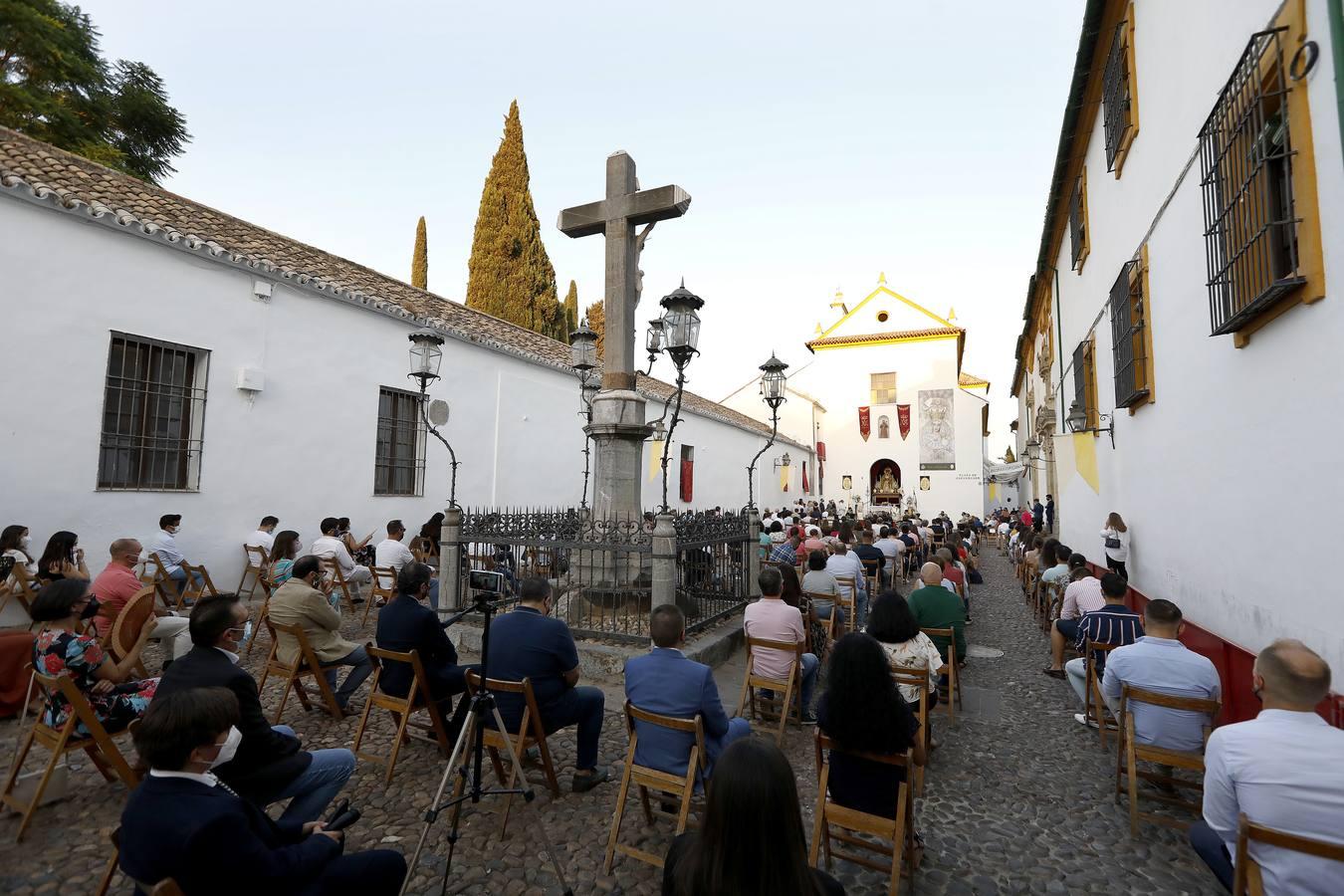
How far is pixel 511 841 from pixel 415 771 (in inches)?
43.6

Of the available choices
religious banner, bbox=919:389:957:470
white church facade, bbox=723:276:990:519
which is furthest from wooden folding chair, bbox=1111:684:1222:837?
religious banner, bbox=919:389:957:470

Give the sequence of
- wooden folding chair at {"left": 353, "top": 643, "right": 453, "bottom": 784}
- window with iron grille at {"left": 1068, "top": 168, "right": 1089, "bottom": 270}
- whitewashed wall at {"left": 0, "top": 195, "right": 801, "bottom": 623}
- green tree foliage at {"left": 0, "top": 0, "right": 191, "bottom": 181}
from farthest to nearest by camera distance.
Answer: green tree foliage at {"left": 0, "top": 0, "right": 191, "bottom": 181}
window with iron grille at {"left": 1068, "top": 168, "right": 1089, "bottom": 270}
whitewashed wall at {"left": 0, "top": 195, "right": 801, "bottom": 623}
wooden folding chair at {"left": 353, "top": 643, "right": 453, "bottom": 784}

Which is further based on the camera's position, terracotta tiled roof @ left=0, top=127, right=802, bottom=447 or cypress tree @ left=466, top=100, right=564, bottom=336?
cypress tree @ left=466, top=100, right=564, bottom=336

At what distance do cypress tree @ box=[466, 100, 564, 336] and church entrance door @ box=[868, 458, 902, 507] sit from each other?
58.3 ft

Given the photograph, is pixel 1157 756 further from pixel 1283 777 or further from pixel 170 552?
pixel 170 552

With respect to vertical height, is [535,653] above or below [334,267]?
below

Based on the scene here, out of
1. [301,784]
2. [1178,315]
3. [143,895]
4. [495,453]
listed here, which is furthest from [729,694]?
[495,453]

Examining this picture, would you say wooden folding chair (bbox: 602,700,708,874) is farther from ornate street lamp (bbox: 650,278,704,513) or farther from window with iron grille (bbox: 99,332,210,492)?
window with iron grille (bbox: 99,332,210,492)

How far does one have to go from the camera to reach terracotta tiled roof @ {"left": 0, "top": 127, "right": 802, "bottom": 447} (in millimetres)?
7059

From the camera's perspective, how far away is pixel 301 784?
2928 millimetres

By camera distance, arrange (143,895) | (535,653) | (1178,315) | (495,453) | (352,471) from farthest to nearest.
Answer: (495,453) < (352,471) < (1178,315) < (535,653) < (143,895)

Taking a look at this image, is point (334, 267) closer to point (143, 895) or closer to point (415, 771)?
point (415, 771)

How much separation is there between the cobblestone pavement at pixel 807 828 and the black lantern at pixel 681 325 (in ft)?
11.1

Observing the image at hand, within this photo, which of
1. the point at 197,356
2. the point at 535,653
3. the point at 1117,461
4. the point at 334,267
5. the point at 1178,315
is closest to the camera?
the point at 535,653
